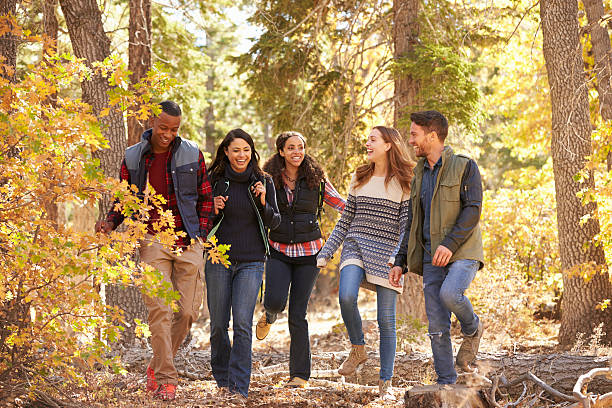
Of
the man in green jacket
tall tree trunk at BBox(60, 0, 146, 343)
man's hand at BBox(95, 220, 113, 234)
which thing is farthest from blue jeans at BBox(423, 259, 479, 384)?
tall tree trunk at BBox(60, 0, 146, 343)

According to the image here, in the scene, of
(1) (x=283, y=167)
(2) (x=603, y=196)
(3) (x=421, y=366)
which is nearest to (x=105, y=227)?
(1) (x=283, y=167)

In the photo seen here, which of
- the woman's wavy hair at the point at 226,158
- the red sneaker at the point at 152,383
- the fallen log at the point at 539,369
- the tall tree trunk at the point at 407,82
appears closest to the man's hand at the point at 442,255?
the fallen log at the point at 539,369

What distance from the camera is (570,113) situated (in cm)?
904

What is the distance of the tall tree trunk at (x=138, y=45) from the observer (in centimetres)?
964

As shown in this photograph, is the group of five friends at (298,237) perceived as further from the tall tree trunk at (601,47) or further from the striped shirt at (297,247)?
the tall tree trunk at (601,47)

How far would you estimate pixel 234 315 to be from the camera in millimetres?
5426

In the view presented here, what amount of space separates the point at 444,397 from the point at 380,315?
1033 millimetres

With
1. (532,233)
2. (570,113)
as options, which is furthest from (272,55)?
(532,233)

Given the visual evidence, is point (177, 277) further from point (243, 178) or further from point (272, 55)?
point (272, 55)

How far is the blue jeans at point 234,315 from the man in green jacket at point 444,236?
1.33 m

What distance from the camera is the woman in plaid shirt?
19.3 feet

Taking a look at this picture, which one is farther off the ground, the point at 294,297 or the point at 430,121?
the point at 430,121

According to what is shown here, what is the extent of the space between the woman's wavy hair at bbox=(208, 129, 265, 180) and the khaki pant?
713 millimetres

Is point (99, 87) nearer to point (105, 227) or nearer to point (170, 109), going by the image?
point (170, 109)
